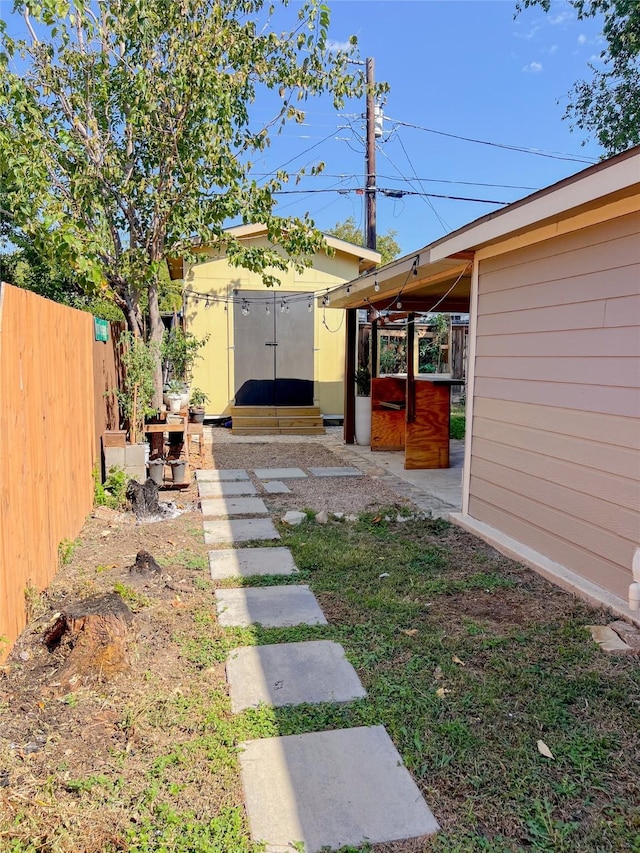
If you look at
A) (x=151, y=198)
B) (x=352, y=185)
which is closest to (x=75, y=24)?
(x=151, y=198)

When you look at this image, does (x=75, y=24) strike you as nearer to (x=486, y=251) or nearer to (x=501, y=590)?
(x=486, y=251)

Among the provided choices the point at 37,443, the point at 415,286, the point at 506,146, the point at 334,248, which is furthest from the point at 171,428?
the point at 506,146

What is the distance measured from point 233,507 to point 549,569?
9.21ft

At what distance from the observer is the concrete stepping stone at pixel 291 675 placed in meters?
2.37

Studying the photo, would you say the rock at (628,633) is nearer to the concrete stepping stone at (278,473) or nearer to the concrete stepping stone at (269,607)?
the concrete stepping stone at (269,607)

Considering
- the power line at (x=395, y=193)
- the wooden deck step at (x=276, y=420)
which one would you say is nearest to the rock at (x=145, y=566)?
the wooden deck step at (x=276, y=420)

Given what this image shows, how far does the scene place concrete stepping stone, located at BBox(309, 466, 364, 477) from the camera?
6977 millimetres

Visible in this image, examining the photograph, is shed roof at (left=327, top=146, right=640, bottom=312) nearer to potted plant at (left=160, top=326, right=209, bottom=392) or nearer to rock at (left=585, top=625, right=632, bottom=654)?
rock at (left=585, top=625, right=632, bottom=654)

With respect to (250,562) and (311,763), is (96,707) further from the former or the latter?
(250,562)

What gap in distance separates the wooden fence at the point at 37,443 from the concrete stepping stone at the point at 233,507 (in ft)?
3.28

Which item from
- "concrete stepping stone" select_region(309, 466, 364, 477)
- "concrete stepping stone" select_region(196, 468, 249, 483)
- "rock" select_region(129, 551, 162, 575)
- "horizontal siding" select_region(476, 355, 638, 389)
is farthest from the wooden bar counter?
"rock" select_region(129, 551, 162, 575)

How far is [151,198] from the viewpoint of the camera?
6.72 meters

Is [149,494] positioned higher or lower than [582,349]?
lower

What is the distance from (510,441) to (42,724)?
324 cm
